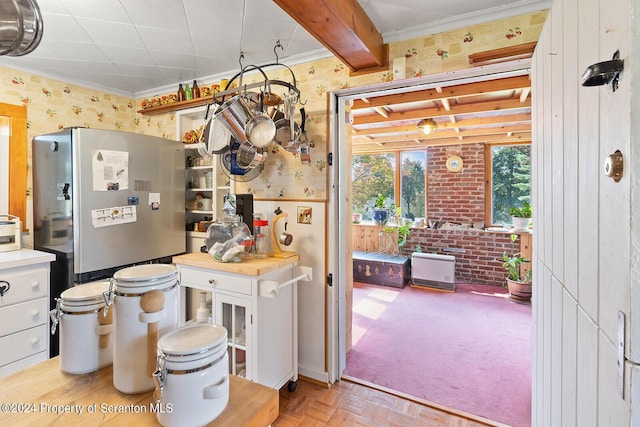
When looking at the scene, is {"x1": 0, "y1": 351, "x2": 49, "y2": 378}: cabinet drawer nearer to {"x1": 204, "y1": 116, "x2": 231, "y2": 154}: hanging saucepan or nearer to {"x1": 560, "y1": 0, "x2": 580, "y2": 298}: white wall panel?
{"x1": 204, "y1": 116, "x2": 231, "y2": 154}: hanging saucepan

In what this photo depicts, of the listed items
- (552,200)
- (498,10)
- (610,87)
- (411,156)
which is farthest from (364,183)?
(610,87)

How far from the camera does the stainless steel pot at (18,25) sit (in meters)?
0.79

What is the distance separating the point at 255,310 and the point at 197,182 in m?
1.59

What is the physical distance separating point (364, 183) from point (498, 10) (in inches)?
173

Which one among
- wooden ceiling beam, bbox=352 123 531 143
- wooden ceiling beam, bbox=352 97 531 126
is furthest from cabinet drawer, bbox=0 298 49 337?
wooden ceiling beam, bbox=352 123 531 143

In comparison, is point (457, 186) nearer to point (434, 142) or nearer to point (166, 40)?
point (434, 142)

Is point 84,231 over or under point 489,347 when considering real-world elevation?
over

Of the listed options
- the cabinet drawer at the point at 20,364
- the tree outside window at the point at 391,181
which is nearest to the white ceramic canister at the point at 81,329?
the cabinet drawer at the point at 20,364

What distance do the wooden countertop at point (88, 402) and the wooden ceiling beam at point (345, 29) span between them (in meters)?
1.37

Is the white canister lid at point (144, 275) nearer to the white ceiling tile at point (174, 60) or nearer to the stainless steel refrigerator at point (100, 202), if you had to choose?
the stainless steel refrigerator at point (100, 202)

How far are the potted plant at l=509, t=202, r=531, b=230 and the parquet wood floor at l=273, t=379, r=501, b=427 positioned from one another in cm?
355

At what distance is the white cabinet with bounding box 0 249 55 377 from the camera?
5.97ft

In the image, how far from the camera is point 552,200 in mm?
988

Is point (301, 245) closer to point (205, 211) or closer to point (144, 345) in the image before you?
point (205, 211)
